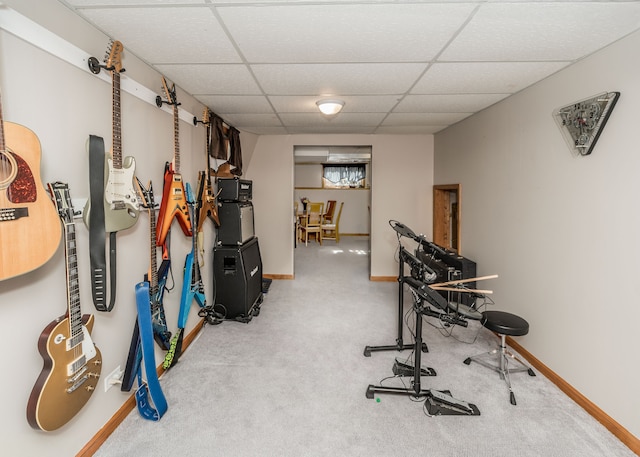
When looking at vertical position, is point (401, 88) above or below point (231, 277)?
above

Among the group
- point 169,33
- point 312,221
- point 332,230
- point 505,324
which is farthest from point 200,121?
point 332,230

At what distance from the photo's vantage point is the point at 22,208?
120 cm

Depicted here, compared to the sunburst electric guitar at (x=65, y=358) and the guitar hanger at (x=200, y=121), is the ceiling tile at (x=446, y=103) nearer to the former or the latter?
the guitar hanger at (x=200, y=121)

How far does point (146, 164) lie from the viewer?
2193mm

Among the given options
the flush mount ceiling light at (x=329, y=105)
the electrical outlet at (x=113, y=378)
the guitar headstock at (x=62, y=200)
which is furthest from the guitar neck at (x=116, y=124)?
the flush mount ceiling light at (x=329, y=105)

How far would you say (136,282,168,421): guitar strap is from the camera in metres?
1.90

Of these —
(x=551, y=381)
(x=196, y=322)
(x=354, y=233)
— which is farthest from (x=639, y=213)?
(x=354, y=233)

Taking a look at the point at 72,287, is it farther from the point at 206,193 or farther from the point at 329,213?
the point at 329,213

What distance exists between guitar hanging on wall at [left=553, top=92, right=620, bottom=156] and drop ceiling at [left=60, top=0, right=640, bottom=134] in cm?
9

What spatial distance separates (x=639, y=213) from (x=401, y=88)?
5.61 feet

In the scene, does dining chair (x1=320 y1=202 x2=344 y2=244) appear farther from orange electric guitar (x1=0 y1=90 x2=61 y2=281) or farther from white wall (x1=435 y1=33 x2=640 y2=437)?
orange electric guitar (x1=0 y1=90 x2=61 y2=281)

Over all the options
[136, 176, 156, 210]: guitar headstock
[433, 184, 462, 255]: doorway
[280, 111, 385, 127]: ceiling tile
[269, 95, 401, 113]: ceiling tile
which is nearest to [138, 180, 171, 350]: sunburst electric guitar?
[136, 176, 156, 210]: guitar headstock

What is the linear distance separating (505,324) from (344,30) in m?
2.07

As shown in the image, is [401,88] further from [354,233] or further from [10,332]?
[354,233]
